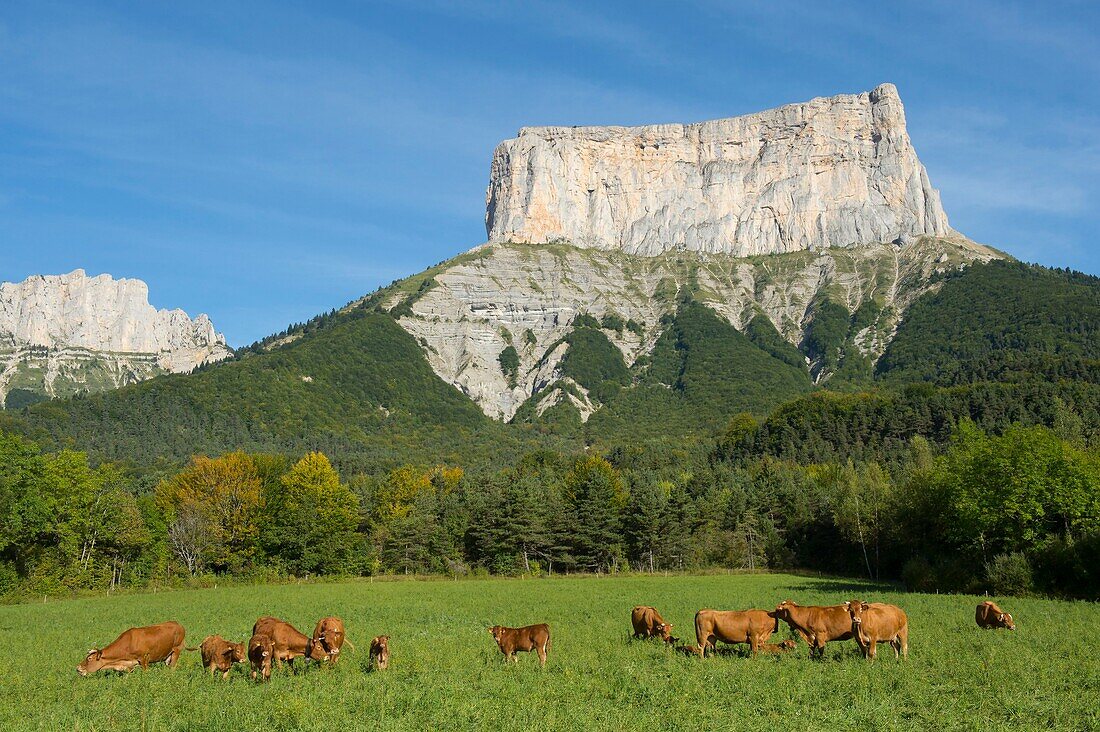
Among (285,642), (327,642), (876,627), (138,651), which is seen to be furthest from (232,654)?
(876,627)

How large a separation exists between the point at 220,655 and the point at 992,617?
24.9m

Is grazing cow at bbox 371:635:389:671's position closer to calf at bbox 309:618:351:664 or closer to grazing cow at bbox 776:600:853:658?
calf at bbox 309:618:351:664

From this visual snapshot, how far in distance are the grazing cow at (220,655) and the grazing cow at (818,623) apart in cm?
1453

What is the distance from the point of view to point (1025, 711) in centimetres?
1544

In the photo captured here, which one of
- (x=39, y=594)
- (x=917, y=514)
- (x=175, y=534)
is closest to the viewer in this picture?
(x=39, y=594)

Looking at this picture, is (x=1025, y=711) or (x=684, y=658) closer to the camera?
(x=1025, y=711)

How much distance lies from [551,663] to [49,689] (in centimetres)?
1239

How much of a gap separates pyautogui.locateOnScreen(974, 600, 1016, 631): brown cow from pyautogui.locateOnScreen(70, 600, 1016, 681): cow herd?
25.2ft

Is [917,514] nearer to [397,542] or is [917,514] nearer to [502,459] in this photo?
[397,542]

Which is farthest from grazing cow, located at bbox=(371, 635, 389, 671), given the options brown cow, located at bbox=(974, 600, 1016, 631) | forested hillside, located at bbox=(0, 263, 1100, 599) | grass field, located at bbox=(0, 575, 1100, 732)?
forested hillside, located at bbox=(0, 263, 1100, 599)

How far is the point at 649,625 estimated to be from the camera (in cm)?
2617

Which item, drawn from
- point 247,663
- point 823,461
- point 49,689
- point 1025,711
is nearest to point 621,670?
point 1025,711

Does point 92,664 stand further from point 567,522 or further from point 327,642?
point 567,522

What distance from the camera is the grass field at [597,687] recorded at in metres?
15.0
